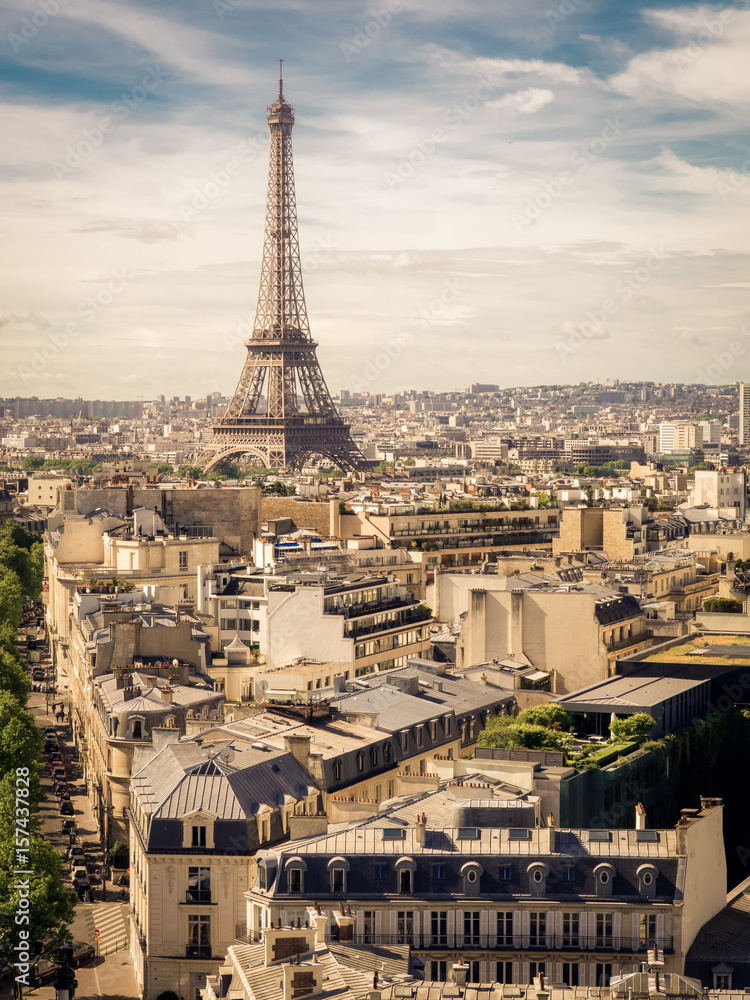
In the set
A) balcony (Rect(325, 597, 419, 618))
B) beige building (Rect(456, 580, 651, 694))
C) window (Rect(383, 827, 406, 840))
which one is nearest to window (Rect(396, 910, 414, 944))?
window (Rect(383, 827, 406, 840))

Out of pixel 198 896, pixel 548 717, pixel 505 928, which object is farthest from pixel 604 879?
pixel 548 717

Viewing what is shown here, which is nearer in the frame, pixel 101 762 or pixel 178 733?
pixel 178 733

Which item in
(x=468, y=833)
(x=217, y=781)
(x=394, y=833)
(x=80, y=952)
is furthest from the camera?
(x=80, y=952)

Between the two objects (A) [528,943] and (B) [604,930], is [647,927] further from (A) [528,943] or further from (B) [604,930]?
(A) [528,943]

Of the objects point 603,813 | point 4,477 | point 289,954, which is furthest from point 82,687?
point 4,477

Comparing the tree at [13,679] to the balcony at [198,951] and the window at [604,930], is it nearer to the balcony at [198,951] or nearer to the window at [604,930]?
the balcony at [198,951]

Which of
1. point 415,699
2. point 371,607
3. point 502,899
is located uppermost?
point 371,607

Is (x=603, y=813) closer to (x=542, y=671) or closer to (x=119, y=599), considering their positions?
(x=542, y=671)

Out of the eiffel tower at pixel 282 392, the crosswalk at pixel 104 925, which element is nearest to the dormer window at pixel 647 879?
the crosswalk at pixel 104 925
